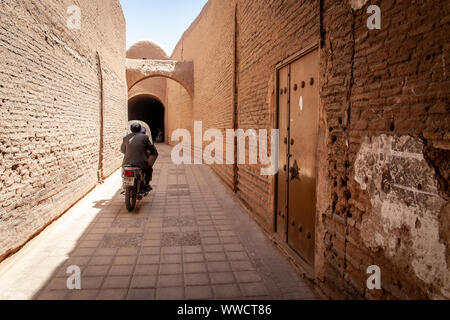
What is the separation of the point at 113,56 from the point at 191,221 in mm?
7264

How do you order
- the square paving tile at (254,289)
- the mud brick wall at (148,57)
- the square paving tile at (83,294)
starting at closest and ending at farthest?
the square paving tile at (83,294)
the square paving tile at (254,289)
the mud brick wall at (148,57)

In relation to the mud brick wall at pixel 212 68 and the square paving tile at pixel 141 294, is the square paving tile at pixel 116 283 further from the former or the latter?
the mud brick wall at pixel 212 68

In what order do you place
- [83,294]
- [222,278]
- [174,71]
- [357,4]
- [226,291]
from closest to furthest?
1. [357,4]
2. [83,294]
3. [226,291]
4. [222,278]
5. [174,71]

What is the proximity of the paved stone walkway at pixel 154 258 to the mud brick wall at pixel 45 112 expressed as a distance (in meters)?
0.40

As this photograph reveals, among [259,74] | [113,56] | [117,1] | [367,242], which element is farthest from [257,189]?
[117,1]

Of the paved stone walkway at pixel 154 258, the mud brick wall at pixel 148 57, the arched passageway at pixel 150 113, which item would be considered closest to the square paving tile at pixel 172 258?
the paved stone walkway at pixel 154 258

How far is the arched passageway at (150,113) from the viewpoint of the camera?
2848cm

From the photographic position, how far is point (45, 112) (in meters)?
4.50

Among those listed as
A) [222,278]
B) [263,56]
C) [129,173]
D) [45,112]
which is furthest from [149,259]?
[263,56]

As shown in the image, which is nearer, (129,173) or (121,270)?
(121,270)

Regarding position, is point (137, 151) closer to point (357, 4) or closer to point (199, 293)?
point (199, 293)

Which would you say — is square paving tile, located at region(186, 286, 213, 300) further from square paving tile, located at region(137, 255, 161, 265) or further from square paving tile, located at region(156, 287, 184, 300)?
square paving tile, located at region(137, 255, 161, 265)

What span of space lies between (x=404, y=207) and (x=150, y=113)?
100.0 ft

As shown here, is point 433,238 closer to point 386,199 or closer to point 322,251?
point 386,199
